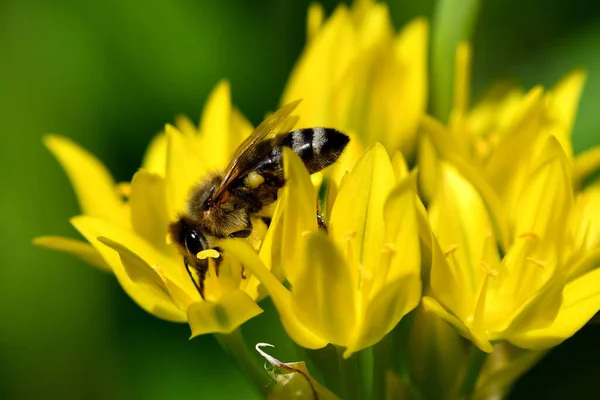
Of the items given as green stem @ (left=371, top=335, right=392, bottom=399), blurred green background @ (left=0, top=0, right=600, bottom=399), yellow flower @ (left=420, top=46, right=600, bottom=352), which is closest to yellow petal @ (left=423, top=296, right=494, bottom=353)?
yellow flower @ (left=420, top=46, right=600, bottom=352)

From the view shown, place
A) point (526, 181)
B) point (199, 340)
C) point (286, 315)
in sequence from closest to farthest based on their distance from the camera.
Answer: point (286, 315) → point (526, 181) → point (199, 340)

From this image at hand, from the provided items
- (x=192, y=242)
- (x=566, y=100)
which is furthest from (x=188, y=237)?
(x=566, y=100)

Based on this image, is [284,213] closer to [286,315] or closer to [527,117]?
[286,315]

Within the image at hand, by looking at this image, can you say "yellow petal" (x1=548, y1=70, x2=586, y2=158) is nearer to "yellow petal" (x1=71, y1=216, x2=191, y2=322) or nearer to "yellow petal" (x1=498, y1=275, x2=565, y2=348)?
"yellow petal" (x1=498, y1=275, x2=565, y2=348)

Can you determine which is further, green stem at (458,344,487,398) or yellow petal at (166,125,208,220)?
yellow petal at (166,125,208,220)

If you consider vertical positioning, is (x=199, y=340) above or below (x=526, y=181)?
below

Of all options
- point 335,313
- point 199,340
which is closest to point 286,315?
point 335,313
